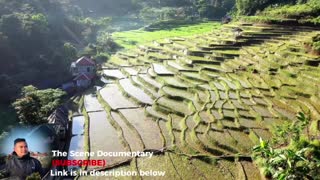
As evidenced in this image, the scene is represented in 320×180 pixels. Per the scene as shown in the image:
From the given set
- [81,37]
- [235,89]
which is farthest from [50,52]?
[235,89]

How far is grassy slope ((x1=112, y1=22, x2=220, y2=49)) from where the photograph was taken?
3775 cm

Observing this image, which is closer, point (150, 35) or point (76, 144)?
point (76, 144)

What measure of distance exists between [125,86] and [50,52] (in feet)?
29.7

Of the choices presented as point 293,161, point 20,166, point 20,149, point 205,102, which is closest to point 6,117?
point 205,102

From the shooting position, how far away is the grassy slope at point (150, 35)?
37747mm

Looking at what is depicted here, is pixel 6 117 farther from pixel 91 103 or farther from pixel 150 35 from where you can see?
pixel 150 35

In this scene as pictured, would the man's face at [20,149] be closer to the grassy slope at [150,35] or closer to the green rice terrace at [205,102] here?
the green rice terrace at [205,102]

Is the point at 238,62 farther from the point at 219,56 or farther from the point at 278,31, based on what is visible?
the point at 278,31

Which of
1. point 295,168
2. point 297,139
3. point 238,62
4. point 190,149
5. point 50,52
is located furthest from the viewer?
point 50,52

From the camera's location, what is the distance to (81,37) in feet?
119

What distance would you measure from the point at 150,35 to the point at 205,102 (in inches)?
986

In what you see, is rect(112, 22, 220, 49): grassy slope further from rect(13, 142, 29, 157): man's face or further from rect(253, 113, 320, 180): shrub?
rect(13, 142, 29, 157): man's face

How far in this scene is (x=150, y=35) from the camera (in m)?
41.6

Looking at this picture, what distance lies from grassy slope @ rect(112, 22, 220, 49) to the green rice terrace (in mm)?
8053
